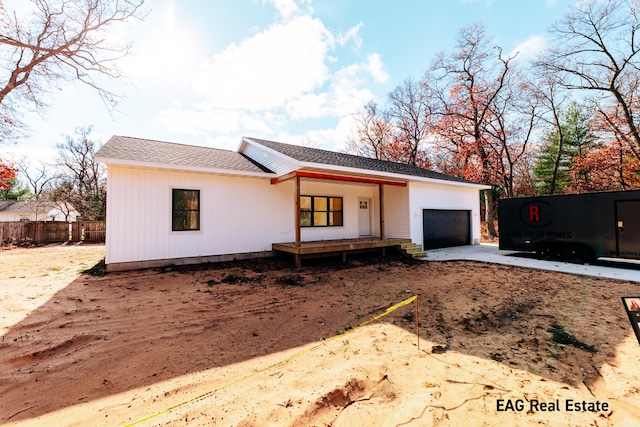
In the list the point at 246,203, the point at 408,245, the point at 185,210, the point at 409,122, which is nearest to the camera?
the point at 185,210

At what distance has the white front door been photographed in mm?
12642

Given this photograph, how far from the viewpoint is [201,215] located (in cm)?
859

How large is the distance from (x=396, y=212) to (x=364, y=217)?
163 cm

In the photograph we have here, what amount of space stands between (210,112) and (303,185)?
740 cm

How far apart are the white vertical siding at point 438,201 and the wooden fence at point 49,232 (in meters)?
16.3

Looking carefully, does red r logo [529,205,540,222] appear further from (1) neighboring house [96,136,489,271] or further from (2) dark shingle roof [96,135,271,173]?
(2) dark shingle roof [96,135,271,173]

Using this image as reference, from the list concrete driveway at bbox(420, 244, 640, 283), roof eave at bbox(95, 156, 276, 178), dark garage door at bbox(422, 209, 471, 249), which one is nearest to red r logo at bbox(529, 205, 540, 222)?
concrete driveway at bbox(420, 244, 640, 283)

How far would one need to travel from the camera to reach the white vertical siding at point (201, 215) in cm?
743

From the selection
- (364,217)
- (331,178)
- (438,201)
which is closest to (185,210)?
(331,178)

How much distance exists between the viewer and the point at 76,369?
2967 mm

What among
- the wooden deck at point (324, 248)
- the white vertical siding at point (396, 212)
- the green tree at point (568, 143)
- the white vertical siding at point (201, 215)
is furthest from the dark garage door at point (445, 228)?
the green tree at point (568, 143)

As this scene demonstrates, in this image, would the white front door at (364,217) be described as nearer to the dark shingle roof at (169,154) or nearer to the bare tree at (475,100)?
the dark shingle roof at (169,154)

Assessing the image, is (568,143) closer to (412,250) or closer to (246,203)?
(412,250)

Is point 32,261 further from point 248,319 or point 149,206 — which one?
point 248,319
